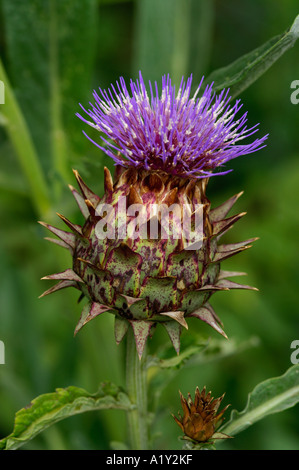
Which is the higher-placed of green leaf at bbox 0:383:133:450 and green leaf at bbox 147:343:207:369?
green leaf at bbox 147:343:207:369

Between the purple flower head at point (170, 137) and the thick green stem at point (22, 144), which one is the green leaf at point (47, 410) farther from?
the thick green stem at point (22, 144)

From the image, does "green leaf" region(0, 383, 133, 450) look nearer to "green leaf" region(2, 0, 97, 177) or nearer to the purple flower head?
the purple flower head

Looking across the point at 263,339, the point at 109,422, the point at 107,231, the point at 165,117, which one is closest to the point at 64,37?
the point at 165,117

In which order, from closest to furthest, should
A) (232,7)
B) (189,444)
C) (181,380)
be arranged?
(189,444), (181,380), (232,7)

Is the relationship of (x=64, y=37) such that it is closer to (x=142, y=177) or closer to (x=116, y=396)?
(x=142, y=177)

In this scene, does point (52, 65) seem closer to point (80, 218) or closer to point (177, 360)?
point (80, 218)

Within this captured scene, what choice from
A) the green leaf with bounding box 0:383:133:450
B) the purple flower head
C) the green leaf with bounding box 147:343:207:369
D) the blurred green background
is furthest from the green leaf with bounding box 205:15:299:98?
the green leaf with bounding box 0:383:133:450

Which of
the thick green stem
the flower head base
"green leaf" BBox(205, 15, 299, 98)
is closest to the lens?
the flower head base
